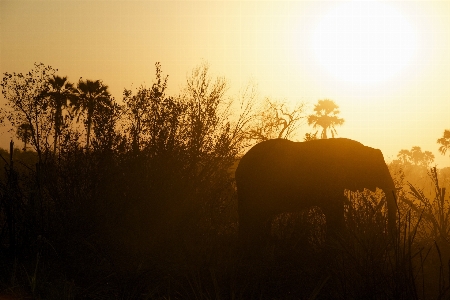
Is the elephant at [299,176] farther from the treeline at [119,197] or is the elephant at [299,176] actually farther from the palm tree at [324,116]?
the palm tree at [324,116]

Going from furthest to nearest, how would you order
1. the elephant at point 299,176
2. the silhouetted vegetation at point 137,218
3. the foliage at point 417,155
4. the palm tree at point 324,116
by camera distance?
the foliage at point 417,155 < the palm tree at point 324,116 < the elephant at point 299,176 < the silhouetted vegetation at point 137,218

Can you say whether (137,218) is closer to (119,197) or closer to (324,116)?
(119,197)

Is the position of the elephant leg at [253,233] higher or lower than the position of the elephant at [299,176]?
lower

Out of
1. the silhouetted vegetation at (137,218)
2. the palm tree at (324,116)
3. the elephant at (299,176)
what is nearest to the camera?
the silhouetted vegetation at (137,218)

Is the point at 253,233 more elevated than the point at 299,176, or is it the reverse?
the point at 299,176

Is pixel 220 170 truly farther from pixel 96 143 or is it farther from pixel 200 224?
pixel 96 143

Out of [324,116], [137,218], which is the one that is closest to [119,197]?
[137,218]

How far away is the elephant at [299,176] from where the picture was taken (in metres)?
9.24

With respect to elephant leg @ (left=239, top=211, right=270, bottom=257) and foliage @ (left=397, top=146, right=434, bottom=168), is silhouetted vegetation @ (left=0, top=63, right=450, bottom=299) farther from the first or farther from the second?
foliage @ (left=397, top=146, right=434, bottom=168)

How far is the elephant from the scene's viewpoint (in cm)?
924

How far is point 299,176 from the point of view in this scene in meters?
9.45

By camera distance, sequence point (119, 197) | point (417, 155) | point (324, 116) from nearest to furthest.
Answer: point (119, 197), point (324, 116), point (417, 155)

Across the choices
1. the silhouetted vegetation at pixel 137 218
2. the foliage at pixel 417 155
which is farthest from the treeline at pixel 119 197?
the foliage at pixel 417 155

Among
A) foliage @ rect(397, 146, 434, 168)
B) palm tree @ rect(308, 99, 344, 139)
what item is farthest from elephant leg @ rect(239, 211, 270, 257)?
foliage @ rect(397, 146, 434, 168)
